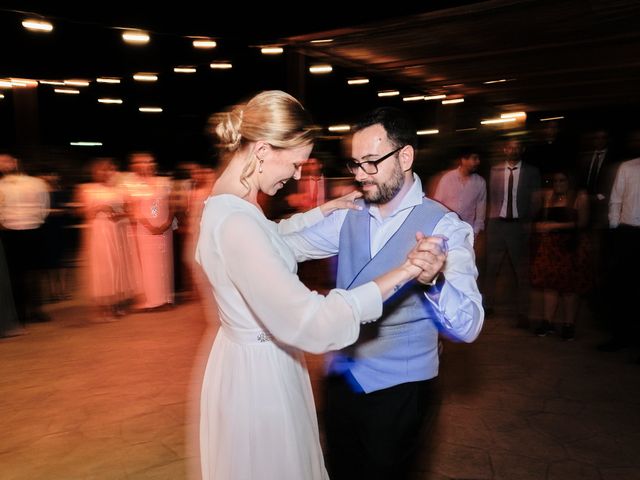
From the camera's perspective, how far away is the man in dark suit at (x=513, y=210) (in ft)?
18.1

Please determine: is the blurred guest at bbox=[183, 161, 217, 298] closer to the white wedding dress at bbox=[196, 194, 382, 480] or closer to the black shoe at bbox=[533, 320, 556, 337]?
the black shoe at bbox=[533, 320, 556, 337]

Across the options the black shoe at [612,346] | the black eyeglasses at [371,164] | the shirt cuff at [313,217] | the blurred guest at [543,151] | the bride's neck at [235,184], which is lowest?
the black shoe at [612,346]

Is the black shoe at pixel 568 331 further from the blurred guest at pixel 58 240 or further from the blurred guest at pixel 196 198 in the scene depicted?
the blurred guest at pixel 58 240

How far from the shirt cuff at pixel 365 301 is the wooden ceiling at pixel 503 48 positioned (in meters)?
4.58

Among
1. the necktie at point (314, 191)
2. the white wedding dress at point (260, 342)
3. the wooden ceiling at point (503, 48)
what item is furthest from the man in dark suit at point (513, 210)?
the white wedding dress at point (260, 342)

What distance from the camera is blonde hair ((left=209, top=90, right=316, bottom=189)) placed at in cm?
155

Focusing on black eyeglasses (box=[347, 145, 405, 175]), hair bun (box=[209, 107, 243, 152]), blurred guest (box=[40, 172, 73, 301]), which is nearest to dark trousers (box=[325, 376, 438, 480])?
black eyeglasses (box=[347, 145, 405, 175])

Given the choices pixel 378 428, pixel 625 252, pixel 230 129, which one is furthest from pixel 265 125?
pixel 625 252

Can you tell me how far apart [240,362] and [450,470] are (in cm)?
189

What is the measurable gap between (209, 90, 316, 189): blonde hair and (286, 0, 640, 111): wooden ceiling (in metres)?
4.26

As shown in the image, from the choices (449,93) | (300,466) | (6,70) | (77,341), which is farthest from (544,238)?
(6,70)

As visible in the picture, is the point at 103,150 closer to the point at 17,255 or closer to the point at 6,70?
the point at 6,70

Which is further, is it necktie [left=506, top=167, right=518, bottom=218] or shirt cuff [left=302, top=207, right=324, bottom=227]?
necktie [left=506, top=167, right=518, bottom=218]

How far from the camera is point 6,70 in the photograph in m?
15.6
